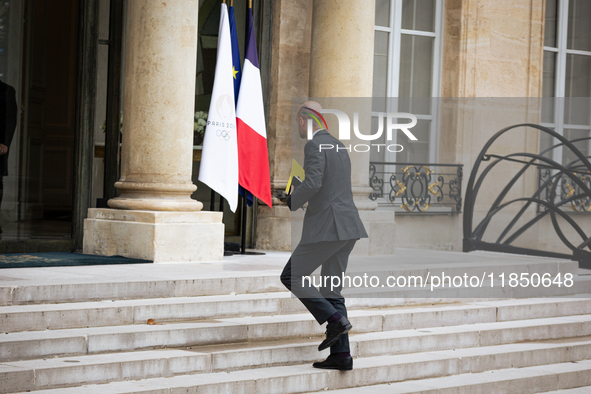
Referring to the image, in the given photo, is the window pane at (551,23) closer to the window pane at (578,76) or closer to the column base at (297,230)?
the window pane at (578,76)

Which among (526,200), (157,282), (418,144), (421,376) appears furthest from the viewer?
(418,144)

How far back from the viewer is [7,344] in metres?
4.92

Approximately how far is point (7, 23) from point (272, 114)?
3575mm

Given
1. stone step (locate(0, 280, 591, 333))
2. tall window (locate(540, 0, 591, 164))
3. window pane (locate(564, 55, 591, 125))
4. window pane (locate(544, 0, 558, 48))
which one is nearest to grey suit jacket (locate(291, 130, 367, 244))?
stone step (locate(0, 280, 591, 333))

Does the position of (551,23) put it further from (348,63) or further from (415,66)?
(348,63)

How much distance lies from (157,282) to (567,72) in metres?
10.3

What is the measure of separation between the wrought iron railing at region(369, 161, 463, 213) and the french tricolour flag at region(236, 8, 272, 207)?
2.62 metres

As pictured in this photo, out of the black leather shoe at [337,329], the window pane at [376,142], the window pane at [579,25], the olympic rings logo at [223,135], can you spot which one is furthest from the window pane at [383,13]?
the black leather shoe at [337,329]

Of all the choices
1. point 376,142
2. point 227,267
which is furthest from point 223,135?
point 376,142

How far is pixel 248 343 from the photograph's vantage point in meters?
5.89

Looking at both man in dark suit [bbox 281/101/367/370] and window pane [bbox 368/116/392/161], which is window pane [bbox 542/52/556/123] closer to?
window pane [bbox 368/116/392/161]

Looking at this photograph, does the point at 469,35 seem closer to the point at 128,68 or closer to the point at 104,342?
the point at 128,68

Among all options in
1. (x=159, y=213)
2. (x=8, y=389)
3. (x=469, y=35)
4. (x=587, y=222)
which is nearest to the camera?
(x=8, y=389)

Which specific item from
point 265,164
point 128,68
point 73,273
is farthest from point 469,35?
point 73,273
